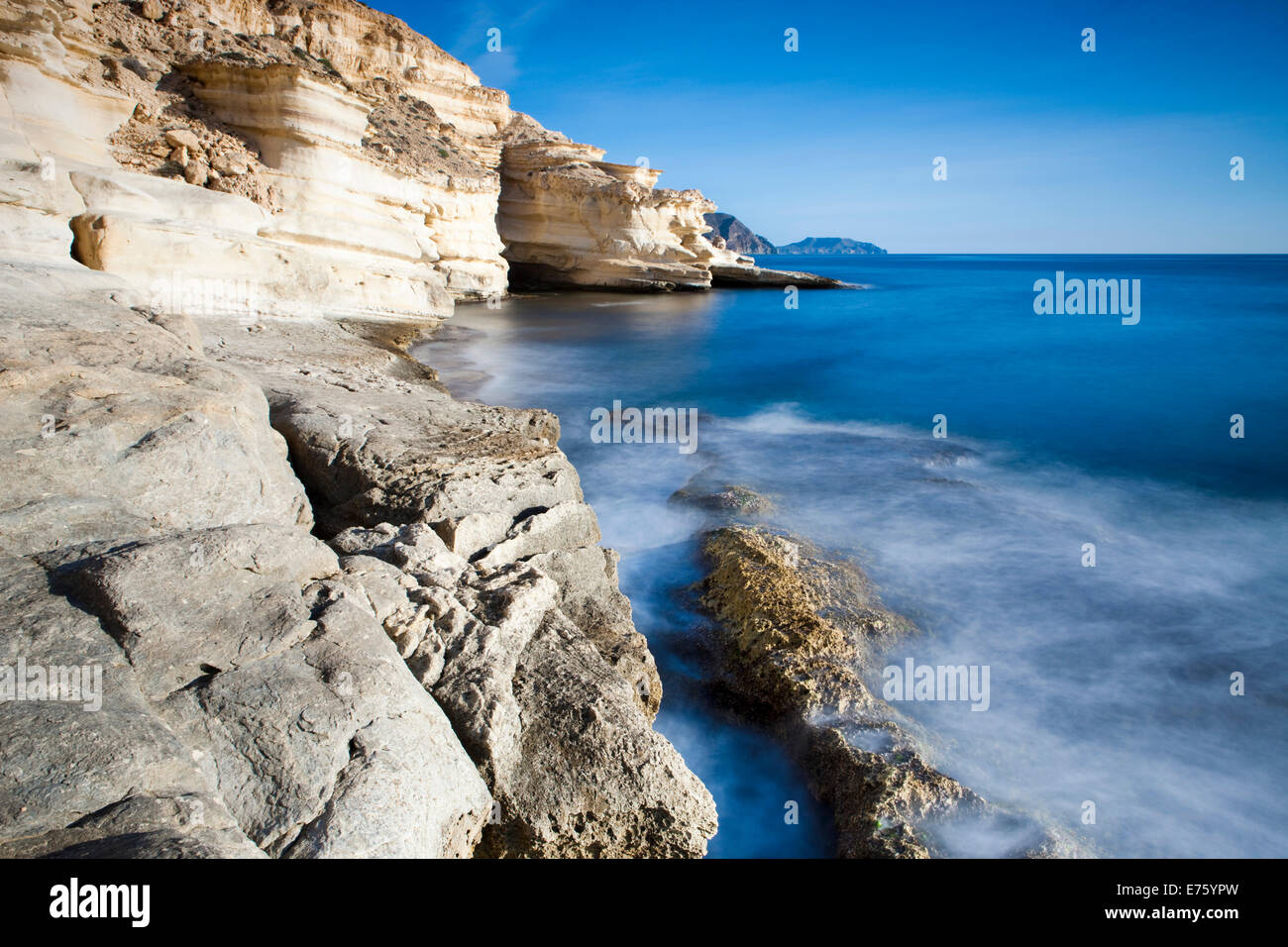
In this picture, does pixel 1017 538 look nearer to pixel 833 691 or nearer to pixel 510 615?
pixel 833 691

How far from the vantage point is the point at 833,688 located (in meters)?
4.61

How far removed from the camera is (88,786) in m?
2.01

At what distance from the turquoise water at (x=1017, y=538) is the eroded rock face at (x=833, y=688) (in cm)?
18

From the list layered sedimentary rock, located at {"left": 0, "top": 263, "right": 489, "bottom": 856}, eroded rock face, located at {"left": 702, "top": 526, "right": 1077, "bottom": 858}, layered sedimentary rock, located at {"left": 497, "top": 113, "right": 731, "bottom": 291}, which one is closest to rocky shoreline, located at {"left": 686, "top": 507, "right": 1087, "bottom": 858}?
eroded rock face, located at {"left": 702, "top": 526, "right": 1077, "bottom": 858}

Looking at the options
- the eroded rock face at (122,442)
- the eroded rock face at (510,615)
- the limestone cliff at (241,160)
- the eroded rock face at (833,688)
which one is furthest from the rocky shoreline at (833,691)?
the limestone cliff at (241,160)

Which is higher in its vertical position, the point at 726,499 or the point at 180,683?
the point at 180,683

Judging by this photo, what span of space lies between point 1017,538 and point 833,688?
434 cm

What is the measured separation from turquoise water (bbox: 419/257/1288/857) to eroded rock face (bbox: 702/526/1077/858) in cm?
18

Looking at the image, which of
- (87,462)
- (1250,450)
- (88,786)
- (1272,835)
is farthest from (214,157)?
(1250,450)

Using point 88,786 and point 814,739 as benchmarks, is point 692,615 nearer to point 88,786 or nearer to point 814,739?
point 814,739

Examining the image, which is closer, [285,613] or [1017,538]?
[285,613]

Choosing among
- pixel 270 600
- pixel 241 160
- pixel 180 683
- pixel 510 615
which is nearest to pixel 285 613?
pixel 270 600
